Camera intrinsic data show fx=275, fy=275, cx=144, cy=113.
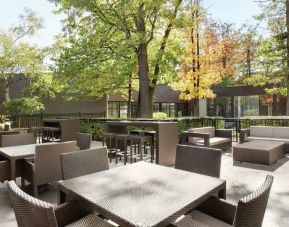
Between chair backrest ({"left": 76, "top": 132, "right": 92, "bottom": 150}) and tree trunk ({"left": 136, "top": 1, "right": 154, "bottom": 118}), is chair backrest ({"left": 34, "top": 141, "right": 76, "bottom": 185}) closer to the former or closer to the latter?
chair backrest ({"left": 76, "top": 132, "right": 92, "bottom": 150})

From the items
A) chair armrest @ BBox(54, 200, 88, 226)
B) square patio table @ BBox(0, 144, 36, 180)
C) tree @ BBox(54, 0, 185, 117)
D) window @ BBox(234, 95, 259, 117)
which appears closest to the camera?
chair armrest @ BBox(54, 200, 88, 226)

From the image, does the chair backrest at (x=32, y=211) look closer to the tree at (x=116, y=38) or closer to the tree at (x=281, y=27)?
the tree at (x=116, y=38)

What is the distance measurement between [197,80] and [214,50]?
2261 millimetres

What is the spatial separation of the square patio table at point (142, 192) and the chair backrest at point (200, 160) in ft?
1.55

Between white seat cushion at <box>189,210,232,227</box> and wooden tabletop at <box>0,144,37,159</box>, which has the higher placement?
wooden tabletop at <box>0,144,37,159</box>

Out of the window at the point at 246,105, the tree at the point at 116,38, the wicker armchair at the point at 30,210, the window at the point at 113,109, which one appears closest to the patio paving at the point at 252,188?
the wicker armchair at the point at 30,210

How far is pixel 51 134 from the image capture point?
36.0 feet

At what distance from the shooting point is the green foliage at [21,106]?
1683 cm

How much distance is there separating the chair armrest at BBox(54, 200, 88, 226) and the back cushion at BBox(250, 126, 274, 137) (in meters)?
7.86

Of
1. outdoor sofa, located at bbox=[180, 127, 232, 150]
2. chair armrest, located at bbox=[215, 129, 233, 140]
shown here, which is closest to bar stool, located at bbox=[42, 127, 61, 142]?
outdoor sofa, located at bbox=[180, 127, 232, 150]

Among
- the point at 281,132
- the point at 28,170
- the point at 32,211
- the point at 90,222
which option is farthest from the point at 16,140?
the point at 281,132

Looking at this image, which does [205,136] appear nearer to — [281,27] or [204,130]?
[204,130]

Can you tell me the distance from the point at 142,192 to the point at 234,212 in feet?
3.03

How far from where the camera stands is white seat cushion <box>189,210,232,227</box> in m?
2.59
